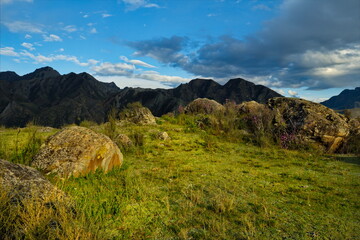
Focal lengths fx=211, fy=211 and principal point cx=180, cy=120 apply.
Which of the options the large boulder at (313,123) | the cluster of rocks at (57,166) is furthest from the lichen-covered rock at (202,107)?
the cluster of rocks at (57,166)

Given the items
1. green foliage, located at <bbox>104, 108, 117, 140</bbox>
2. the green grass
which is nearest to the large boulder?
the green grass

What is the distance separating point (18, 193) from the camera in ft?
10.6

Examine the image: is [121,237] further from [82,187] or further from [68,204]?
[82,187]

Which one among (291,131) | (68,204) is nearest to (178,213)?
(68,204)

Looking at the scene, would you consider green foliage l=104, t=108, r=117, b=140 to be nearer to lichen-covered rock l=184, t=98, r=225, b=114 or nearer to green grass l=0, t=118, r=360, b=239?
green grass l=0, t=118, r=360, b=239

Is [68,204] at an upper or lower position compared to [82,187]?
upper

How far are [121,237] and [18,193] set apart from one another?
171cm

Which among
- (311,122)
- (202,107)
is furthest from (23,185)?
(202,107)

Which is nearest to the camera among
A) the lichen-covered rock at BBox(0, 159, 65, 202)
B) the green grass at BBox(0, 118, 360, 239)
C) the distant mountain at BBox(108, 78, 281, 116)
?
the lichen-covered rock at BBox(0, 159, 65, 202)

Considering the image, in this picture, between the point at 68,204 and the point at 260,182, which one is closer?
the point at 68,204

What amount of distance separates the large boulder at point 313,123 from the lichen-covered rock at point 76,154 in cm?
1001

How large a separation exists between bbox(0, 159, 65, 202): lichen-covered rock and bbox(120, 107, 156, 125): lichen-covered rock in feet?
38.0

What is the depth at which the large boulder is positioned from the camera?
11.0 meters

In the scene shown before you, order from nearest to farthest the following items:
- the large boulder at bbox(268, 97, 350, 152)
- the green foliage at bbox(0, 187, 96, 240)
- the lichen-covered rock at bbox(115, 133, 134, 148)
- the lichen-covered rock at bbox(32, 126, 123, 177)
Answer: the green foliage at bbox(0, 187, 96, 240), the lichen-covered rock at bbox(32, 126, 123, 177), the lichen-covered rock at bbox(115, 133, 134, 148), the large boulder at bbox(268, 97, 350, 152)
